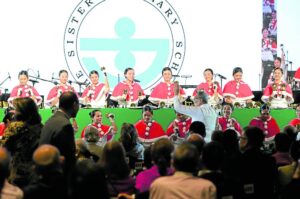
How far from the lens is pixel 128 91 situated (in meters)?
13.4

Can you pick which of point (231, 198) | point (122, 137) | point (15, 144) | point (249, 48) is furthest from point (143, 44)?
point (231, 198)

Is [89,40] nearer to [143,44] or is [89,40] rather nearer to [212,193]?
[143,44]

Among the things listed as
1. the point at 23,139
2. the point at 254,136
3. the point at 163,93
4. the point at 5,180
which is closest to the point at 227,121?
the point at 163,93

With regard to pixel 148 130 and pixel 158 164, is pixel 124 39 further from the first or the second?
pixel 158 164

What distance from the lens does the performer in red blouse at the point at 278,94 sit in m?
12.8

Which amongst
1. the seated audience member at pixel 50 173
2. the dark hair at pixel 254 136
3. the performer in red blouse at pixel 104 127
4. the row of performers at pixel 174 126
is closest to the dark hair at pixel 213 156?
the dark hair at pixel 254 136

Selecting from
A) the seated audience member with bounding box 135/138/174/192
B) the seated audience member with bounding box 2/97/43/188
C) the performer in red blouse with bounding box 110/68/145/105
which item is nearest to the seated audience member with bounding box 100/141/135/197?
the seated audience member with bounding box 135/138/174/192

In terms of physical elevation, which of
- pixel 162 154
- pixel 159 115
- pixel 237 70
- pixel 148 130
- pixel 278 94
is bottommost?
pixel 148 130

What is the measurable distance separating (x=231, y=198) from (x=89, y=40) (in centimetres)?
1044

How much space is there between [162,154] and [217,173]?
419 mm

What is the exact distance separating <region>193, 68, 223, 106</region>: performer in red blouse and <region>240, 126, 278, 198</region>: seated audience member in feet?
25.0

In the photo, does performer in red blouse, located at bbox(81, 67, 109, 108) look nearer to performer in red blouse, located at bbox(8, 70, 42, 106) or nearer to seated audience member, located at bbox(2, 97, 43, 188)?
performer in red blouse, located at bbox(8, 70, 42, 106)

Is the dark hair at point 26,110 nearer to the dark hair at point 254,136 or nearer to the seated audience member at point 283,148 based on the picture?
the dark hair at point 254,136

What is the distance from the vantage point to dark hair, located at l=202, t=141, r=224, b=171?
451 cm
